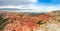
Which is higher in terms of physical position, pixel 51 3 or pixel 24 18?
pixel 51 3

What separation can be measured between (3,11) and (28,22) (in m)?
0.58

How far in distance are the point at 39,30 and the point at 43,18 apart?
268mm

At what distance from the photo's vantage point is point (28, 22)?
280 centimetres

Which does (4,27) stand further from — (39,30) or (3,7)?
(39,30)

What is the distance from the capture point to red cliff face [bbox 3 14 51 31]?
9.04ft

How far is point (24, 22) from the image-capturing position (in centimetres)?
281

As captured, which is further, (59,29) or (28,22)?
(28,22)

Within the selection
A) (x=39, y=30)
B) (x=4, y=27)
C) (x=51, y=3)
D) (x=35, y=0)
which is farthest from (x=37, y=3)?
(x=4, y=27)

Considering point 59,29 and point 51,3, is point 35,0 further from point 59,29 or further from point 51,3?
point 59,29

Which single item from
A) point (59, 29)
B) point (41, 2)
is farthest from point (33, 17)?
point (59, 29)

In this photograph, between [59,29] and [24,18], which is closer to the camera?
[59,29]

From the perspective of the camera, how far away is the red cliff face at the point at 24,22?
275 centimetres

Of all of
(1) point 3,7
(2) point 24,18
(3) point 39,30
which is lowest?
(3) point 39,30

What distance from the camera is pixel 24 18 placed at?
2.84 metres
